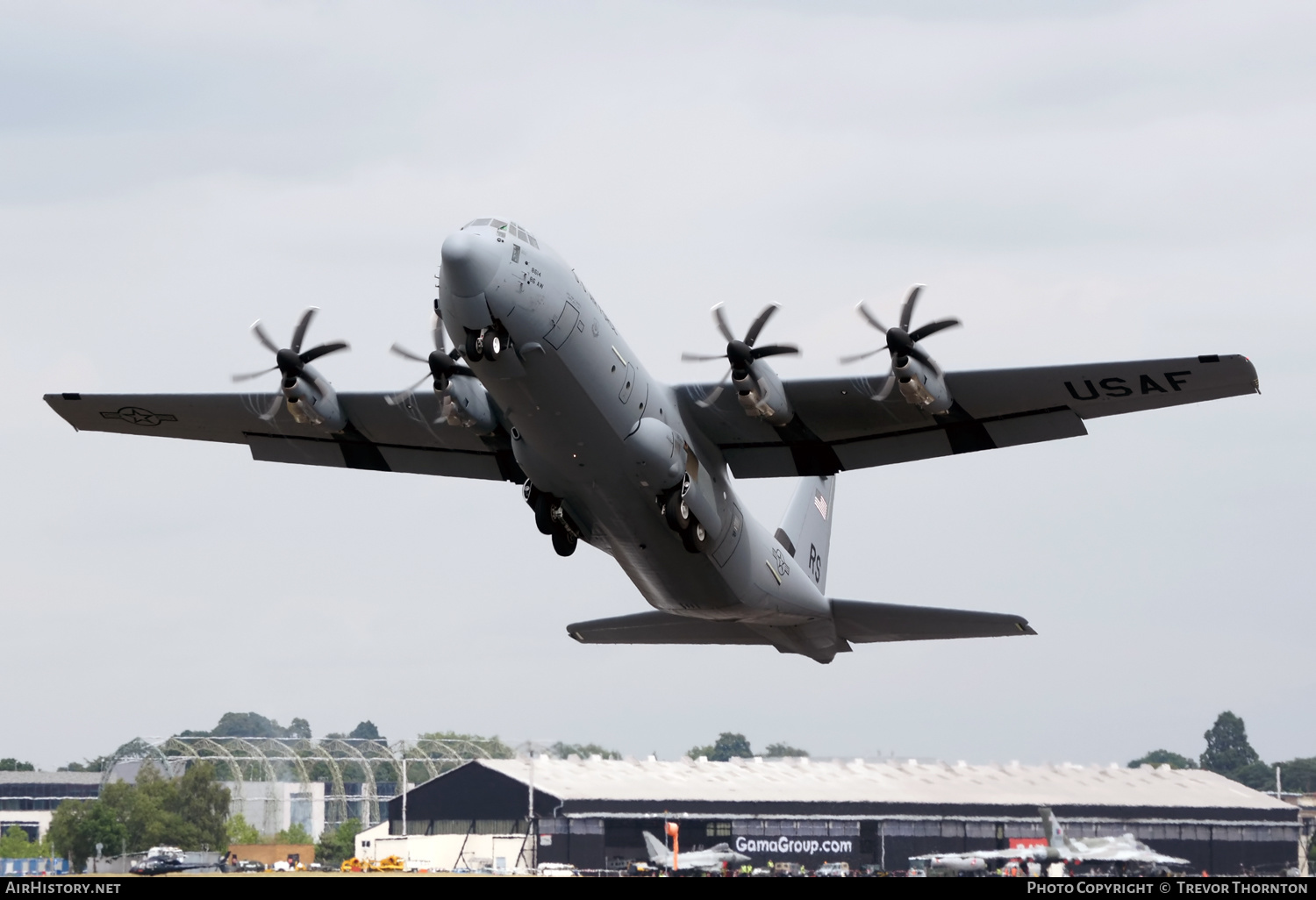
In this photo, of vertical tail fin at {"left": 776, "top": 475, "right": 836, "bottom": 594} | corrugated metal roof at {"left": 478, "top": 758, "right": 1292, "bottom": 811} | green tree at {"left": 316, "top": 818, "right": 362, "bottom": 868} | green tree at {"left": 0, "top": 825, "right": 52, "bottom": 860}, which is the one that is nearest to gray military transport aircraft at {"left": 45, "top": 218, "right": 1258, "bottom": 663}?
vertical tail fin at {"left": 776, "top": 475, "right": 836, "bottom": 594}

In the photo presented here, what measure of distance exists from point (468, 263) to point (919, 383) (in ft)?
25.8

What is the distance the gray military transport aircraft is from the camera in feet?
67.2

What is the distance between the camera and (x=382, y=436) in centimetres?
2769

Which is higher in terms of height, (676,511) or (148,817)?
(676,511)

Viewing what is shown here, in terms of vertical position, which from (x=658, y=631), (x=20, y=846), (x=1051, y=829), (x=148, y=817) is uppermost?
(x=658, y=631)

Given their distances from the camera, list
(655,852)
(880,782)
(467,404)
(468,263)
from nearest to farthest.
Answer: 1. (468,263)
2. (467,404)
3. (880,782)
4. (655,852)

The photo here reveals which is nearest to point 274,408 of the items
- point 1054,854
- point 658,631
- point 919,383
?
point 658,631

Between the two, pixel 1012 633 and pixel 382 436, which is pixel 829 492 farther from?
pixel 382 436

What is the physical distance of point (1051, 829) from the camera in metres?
48.2

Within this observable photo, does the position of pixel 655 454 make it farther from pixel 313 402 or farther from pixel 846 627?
pixel 846 627

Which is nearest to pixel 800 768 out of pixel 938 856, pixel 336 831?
pixel 938 856

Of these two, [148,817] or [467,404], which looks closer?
[467,404]

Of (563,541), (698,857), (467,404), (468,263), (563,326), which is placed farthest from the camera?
(698,857)

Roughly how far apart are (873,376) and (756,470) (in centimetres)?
460
